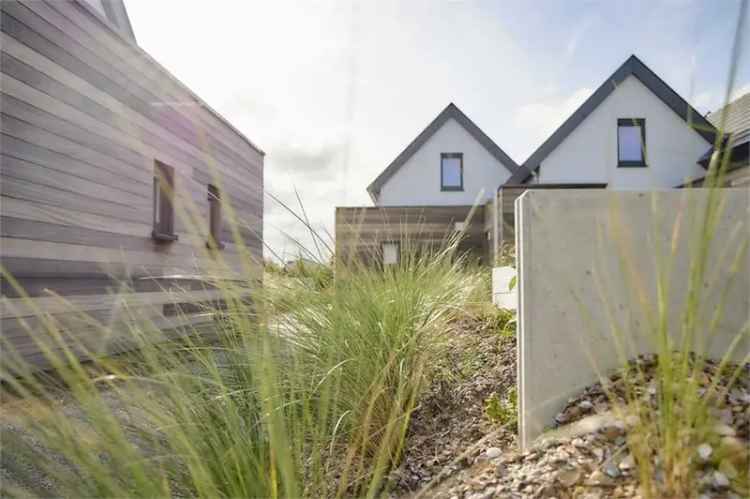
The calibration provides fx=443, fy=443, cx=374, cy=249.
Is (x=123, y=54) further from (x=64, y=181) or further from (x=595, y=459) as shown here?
(x=595, y=459)

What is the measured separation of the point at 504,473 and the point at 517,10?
1.63 meters

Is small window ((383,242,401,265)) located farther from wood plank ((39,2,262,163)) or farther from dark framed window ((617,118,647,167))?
dark framed window ((617,118,647,167))

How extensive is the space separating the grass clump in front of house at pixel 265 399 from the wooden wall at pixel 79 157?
50 cm

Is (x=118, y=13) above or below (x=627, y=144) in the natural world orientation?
above

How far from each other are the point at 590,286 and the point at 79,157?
13.0 feet

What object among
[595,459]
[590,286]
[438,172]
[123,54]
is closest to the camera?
[595,459]

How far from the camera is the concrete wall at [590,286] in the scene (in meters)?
1.41

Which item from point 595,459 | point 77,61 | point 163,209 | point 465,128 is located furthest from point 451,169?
point 595,459

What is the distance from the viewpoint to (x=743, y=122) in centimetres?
711

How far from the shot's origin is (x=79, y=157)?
12.1 feet

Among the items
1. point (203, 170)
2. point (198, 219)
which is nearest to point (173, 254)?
point (203, 170)

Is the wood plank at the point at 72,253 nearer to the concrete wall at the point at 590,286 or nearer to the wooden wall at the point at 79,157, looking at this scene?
the wooden wall at the point at 79,157

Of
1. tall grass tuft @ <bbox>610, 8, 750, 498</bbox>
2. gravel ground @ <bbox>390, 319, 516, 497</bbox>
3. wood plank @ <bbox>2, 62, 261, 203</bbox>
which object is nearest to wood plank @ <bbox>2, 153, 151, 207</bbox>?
wood plank @ <bbox>2, 62, 261, 203</bbox>

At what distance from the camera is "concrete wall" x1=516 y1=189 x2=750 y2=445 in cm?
141
